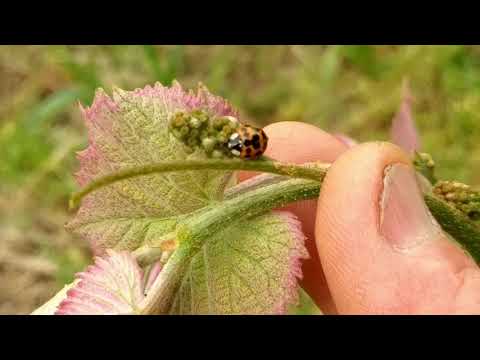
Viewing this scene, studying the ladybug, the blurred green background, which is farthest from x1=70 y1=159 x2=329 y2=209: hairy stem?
the blurred green background

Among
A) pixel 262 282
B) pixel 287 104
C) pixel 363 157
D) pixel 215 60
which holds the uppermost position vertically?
pixel 215 60

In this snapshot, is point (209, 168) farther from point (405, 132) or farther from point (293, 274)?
point (405, 132)

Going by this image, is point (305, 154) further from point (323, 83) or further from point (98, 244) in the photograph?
point (323, 83)

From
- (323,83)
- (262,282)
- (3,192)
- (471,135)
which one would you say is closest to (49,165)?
(3,192)

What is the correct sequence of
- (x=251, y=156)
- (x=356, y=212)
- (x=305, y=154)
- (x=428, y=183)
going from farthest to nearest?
1. (x=305, y=154)
2. (x=428, y=183)
3. (x=356, y=212)
4. (x=251, y=156)

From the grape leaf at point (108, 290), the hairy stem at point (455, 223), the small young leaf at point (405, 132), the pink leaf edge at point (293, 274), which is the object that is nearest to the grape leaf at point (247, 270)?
the pink leaf edge at point (293, 274)

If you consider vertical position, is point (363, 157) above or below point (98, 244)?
above
